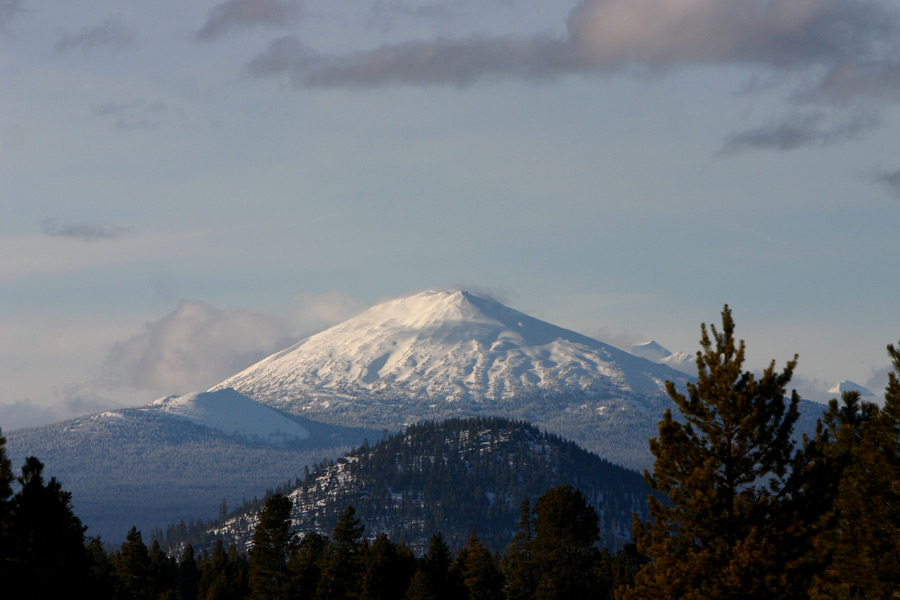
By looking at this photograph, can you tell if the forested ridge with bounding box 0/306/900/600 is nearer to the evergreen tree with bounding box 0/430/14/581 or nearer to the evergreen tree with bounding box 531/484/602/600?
the evergreen tree with bounding box 0/430/14/581

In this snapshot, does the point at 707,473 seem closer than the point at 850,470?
Yes

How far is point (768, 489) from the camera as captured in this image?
36.1 meters

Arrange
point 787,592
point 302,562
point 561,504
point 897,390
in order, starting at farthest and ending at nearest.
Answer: point 302,562
point 561,504
point 897,390
point 787,592

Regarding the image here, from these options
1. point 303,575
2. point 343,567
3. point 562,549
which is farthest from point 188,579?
point 562,549

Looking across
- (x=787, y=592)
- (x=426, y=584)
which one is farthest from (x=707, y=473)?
(x=426, y=584)

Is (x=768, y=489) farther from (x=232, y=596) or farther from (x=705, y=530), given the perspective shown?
(x=232, y=596)

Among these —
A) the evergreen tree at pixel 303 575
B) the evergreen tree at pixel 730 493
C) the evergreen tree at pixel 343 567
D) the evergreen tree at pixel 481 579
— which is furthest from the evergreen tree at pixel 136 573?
the evergreen tree at pixel 730 493

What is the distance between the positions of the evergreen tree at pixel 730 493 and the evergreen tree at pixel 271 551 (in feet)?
157

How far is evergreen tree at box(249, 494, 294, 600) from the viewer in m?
79.9

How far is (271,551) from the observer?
81.1 meters

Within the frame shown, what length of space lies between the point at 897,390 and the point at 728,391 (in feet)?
28.3

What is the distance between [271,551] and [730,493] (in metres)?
52.7

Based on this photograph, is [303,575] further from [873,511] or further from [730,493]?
[730,493]

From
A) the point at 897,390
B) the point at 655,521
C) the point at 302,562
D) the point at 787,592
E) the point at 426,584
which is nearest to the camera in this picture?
the point at 787,592
